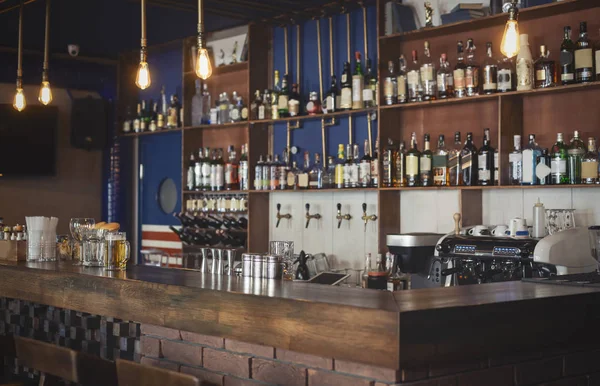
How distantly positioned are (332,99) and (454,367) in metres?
3.69

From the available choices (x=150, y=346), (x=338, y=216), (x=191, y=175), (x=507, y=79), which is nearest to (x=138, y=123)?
(x=191, y=175)

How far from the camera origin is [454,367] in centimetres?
229

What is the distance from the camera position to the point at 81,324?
3658mm

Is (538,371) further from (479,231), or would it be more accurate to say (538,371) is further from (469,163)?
(469,163)

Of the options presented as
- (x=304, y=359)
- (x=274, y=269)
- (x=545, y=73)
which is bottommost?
(x=304, y=359)

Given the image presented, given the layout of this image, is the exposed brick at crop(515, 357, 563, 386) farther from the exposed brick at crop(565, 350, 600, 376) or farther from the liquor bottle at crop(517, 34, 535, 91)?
the liquor bottle at crop(517, 34, 535, 91)

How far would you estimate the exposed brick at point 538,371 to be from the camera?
249cm

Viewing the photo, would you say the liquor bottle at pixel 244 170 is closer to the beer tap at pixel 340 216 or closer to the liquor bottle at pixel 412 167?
the beer tap at pixel 340 216

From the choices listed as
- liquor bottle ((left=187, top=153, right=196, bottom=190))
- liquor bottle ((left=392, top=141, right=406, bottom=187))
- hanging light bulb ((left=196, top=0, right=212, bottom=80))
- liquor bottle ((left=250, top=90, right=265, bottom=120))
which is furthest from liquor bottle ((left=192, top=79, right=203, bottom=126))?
hanging light bulb ((left=196, top=0, right=212, bottom=80))

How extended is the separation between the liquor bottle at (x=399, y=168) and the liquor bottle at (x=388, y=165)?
21 millimetres

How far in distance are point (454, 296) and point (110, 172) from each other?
6205 millimetres

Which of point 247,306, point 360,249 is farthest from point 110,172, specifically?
point 247,306

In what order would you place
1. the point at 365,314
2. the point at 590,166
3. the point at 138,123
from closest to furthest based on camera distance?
1. the point at 365,314
2. the point at 590,166
3. the point at 138,123

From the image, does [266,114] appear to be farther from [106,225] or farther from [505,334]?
[505,334]
